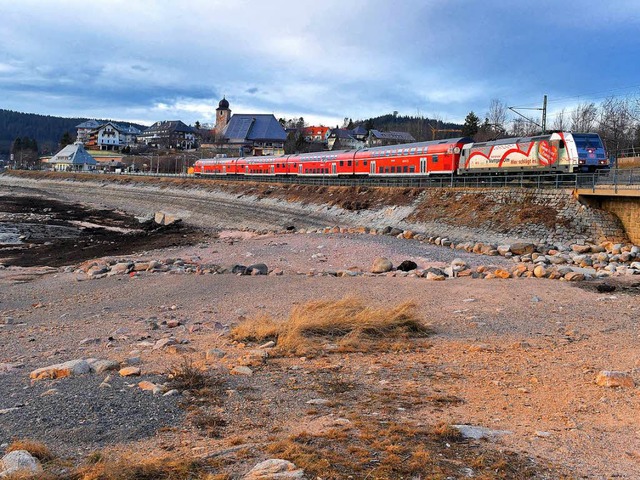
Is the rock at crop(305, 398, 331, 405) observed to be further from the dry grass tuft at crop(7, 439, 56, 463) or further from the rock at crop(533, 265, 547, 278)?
the rock at crop(533, 265, 547, 278)

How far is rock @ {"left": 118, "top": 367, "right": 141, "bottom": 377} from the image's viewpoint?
8.12 metres

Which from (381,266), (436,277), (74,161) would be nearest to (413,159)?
(381,266)

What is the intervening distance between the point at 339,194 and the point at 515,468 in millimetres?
39094

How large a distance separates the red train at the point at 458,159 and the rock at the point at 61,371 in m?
26.1

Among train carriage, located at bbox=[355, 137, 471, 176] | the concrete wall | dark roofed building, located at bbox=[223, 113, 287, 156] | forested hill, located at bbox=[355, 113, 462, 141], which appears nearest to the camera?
the concrete wall

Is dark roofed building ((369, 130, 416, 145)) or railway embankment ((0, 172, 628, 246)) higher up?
dark roofed building ((369, 130, 416, 145))

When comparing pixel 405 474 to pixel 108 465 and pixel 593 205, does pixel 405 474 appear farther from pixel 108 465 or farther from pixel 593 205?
pixel 593 205

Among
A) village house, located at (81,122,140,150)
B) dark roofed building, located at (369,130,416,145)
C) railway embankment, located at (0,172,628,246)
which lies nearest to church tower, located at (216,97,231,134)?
village house, located at (81,122,140,150)

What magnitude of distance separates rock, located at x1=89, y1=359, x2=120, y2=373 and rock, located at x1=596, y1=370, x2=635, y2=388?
24.4 ft

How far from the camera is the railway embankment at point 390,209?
2536 cm

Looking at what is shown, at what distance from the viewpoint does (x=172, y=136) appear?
488 ft

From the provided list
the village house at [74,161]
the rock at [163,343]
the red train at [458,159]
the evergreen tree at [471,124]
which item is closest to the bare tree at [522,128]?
the evergreen tree at [471,124]

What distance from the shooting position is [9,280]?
19.8 meters

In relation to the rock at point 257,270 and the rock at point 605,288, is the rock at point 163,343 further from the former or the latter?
the rock at point 605,288
